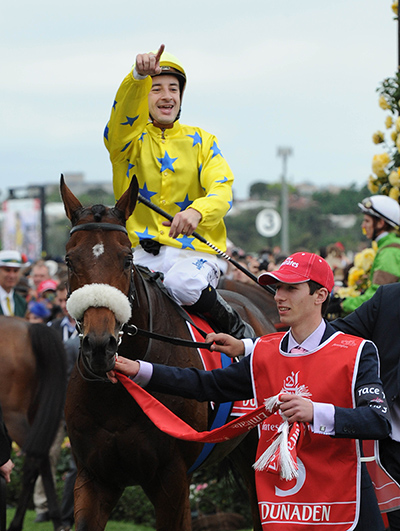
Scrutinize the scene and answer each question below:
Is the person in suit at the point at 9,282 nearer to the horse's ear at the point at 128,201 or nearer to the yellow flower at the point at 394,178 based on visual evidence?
the yellow flower at the point at 394,178

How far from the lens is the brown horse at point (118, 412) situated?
3596mm

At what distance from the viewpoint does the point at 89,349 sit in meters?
3.25

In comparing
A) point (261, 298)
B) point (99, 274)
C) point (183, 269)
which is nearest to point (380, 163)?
point (261, 298)

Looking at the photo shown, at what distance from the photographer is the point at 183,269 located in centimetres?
448

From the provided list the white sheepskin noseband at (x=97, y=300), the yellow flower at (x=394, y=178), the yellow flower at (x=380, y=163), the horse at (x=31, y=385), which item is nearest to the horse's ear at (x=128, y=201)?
the white sheepskin noseband at (x=97, y=300)

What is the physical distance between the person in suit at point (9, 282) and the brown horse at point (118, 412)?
191 inches

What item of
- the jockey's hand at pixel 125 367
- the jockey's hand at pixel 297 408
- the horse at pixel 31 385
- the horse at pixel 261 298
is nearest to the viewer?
the jockey's hand at pixel 297 408

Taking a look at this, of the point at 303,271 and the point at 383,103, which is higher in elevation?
the point at 383,103

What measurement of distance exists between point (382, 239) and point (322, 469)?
3.02 meters

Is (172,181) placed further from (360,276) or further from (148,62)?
(360,276)

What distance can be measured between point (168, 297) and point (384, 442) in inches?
54.2

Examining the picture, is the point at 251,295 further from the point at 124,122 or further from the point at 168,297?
the point at 124,122

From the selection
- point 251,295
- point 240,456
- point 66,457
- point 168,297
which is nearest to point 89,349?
point 168,297

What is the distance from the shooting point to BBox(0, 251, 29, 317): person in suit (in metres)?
8.73
